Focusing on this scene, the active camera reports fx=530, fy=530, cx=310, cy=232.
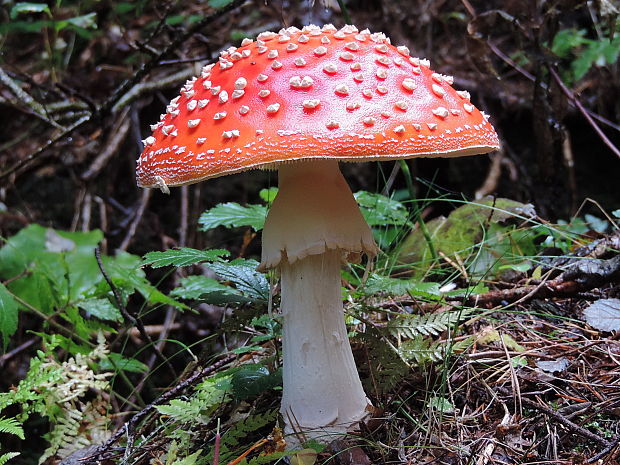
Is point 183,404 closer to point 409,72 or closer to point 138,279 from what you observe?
point 138,279

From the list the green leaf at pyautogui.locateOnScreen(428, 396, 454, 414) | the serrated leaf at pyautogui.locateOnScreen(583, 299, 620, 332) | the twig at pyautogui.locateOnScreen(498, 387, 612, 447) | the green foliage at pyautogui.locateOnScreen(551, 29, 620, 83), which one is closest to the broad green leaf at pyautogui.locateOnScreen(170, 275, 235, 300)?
the green leaf at pyautogui.locateOnScreen(428, 396, 454, 414)

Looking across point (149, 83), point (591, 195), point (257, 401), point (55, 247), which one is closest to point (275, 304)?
point (257, 401)

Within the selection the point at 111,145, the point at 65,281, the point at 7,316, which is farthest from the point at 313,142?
the point at 111,145

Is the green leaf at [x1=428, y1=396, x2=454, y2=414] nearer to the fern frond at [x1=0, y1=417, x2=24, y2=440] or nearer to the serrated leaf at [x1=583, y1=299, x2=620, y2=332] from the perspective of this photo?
the serrated leaf at [x1=583, y1=299, x2=620, y2=332]

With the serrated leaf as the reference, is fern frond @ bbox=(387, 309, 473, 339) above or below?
above

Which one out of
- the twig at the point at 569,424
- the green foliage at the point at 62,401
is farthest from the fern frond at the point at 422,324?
the green foliage at the point at 62,401

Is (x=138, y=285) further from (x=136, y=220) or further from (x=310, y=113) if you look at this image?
(x=310, y=113)
